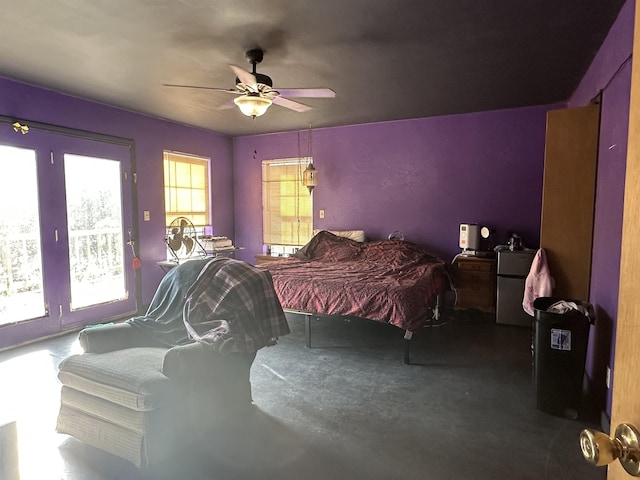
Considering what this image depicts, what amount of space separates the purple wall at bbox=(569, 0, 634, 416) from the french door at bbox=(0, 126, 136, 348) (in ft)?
15.9

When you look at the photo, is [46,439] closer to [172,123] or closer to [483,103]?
[172,123]

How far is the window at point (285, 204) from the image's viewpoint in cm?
636

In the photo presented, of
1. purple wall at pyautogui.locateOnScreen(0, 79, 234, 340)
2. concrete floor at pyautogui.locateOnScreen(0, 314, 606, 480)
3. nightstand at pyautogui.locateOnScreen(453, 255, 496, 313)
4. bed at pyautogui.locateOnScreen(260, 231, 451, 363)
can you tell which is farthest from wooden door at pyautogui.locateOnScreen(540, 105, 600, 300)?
purple wall at pyautogui.locateOnScreen(0, 79, 234, 340)

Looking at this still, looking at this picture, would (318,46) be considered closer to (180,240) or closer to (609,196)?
(609,196)

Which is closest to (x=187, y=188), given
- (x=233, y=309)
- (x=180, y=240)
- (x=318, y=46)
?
(x=180, y=240)

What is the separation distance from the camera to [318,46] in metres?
2.99

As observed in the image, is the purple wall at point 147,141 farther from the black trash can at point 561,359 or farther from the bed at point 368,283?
the black trash can at point 561,359

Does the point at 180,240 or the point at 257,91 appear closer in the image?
the point at 257,91

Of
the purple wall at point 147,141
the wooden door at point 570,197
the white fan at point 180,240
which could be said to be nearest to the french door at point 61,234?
the purple wall at point 147,141

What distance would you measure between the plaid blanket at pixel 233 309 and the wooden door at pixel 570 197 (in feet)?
7.42

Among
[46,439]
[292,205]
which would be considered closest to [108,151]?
[292,205]

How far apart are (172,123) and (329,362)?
4.02 metres

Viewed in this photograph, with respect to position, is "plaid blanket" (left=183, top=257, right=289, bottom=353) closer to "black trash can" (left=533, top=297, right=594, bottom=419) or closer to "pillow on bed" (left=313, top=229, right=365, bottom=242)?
"black trash can" (left=533, top=297, right=594, bottom=419)

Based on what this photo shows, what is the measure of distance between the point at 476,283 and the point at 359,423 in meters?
2.95
